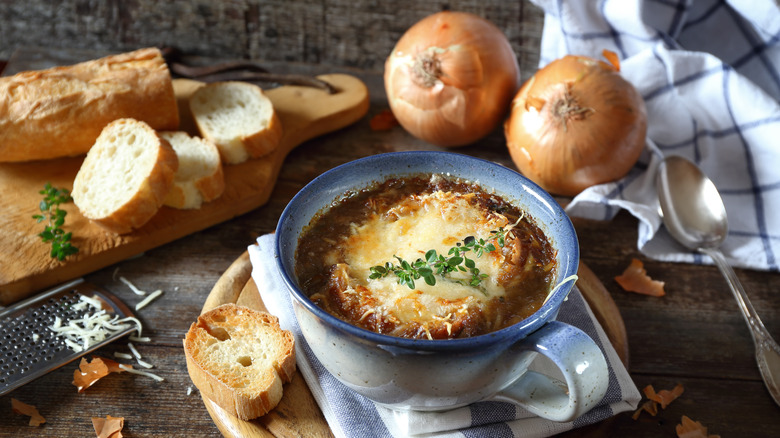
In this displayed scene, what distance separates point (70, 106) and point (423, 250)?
5.71 feet

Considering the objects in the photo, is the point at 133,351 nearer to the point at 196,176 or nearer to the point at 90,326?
the point at 90,326

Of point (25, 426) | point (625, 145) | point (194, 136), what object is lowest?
point (25, 426)

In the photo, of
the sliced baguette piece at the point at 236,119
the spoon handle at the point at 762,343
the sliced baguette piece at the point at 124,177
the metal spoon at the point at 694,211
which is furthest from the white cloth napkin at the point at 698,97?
the sliced baguette piece at the point at 124,177

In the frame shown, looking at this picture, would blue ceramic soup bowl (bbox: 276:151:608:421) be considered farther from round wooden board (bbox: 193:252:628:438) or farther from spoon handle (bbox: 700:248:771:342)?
spoon handle (bbox: 700:248:771:342)

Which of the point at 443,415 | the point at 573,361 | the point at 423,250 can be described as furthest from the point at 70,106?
the point at 573,361

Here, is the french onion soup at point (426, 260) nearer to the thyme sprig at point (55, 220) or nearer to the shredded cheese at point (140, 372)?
the shredded cheese at point (140, 372)

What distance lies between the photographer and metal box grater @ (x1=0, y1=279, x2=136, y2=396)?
6.10ft

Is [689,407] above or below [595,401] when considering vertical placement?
below

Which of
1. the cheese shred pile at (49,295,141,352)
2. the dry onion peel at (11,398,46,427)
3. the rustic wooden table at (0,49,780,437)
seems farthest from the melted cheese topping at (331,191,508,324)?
the dry onion peel at (11,398,46,427)

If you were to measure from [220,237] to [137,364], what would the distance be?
66 cm

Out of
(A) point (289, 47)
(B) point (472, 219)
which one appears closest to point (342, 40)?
(A) point (289, 47)

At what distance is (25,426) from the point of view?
176 cm

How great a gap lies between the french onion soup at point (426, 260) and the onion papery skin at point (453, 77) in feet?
2.84

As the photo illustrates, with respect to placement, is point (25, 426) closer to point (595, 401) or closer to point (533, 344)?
point (533, 344)
